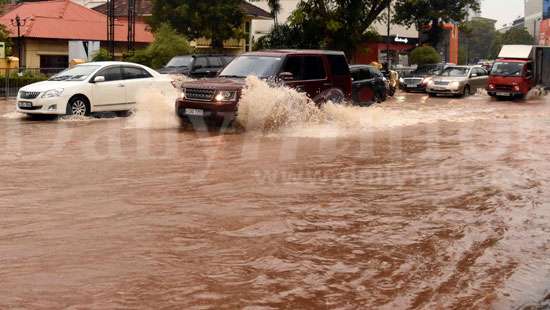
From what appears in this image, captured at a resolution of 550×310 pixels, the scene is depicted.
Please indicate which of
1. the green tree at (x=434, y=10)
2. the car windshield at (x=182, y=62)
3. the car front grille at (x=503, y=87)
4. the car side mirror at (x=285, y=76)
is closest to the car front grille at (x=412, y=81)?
the car front grille at (x=503, y=87)

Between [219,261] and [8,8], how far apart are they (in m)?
48.2

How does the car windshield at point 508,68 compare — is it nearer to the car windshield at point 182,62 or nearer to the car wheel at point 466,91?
the car wheel at point 466,91

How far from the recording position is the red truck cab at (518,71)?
29.5 meters

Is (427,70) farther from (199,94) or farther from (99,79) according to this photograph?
(199,94)

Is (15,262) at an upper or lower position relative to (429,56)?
lower

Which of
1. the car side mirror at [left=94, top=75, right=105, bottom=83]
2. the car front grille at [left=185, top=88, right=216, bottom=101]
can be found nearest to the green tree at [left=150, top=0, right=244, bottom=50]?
the car side mirror at [left=94, top=75, right=105, bottom=83]

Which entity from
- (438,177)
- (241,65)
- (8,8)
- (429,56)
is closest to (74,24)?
(8,8)

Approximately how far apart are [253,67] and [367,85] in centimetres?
817

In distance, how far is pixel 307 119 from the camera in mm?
15578

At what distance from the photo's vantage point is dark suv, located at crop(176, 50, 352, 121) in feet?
46.6

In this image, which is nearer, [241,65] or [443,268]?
[443,268]

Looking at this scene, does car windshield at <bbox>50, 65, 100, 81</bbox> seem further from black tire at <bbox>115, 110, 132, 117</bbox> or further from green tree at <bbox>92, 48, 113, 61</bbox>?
green tree at <bbox>92, 48, 113, 61</bbox>

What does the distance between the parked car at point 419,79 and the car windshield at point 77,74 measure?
1846 centimetres

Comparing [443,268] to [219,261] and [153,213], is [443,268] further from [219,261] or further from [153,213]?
[153,213]
